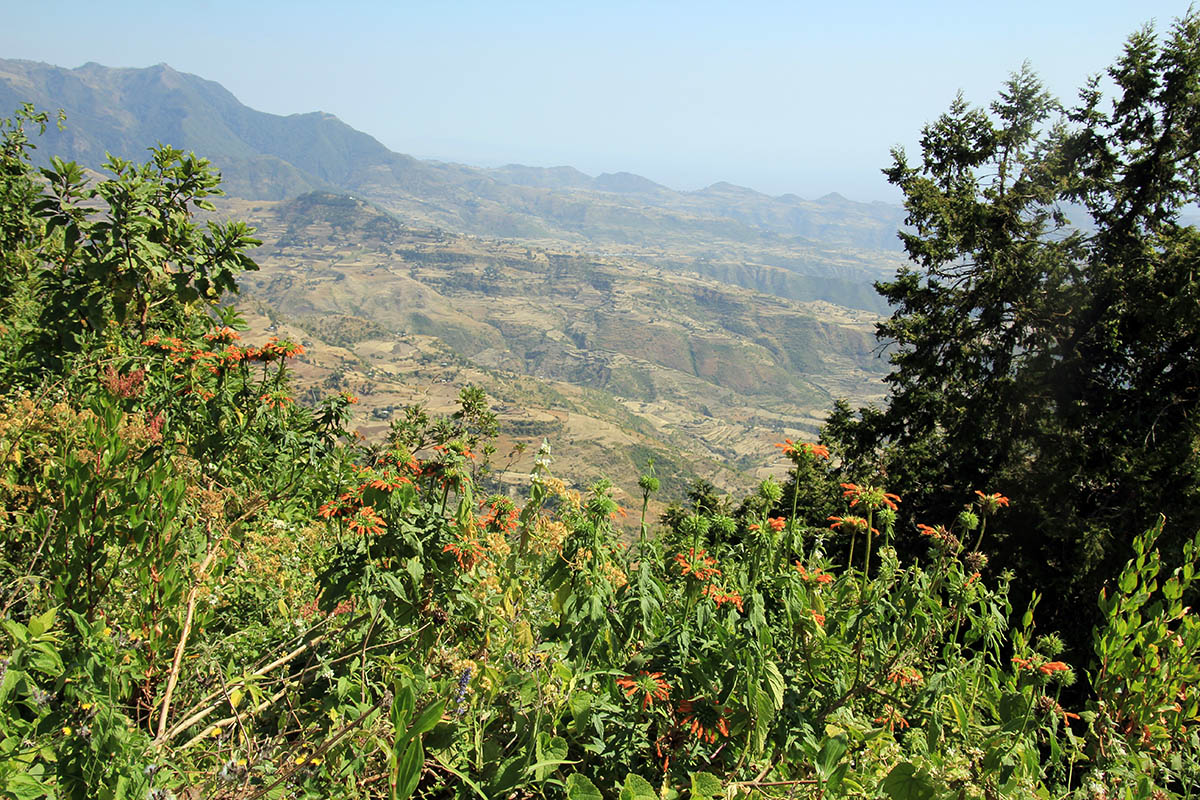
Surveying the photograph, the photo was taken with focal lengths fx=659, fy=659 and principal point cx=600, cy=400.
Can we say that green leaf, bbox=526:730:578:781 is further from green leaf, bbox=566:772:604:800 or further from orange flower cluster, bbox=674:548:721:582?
orange flower cluster, bbox=674:548:721:582

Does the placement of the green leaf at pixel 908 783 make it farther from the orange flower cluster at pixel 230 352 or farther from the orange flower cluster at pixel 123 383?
the orange flower cluster at pixel 230 352

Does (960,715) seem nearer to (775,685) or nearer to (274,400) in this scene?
(775,685)

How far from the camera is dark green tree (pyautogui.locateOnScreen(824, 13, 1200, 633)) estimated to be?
1011 cm

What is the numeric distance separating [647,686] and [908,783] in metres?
0.72

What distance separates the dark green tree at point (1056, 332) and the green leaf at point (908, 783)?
9118 mm

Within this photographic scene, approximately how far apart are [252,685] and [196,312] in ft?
12.2

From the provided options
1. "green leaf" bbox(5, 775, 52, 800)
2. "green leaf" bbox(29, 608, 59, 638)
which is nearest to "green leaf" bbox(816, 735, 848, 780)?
"green leaf" bbox(5, 775, 52, 800)

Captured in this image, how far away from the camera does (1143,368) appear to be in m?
11.0

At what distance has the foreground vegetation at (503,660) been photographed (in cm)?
161

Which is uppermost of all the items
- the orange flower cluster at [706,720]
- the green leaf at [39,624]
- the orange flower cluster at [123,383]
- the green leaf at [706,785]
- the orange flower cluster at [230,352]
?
the orange flower cluster at [230,352]

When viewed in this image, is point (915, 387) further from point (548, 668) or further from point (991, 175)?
point (548, 668)

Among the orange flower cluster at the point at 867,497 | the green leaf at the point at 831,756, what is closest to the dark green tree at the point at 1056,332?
the orange flower cluster at the point at 867,497

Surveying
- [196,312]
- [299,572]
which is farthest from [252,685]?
[196,312]

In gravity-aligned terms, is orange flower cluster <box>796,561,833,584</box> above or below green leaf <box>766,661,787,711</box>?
above
